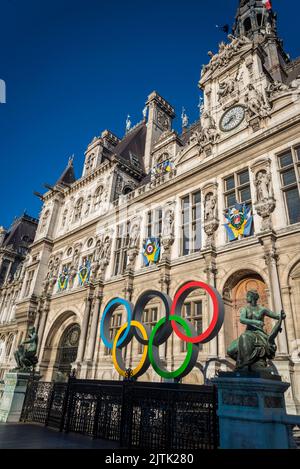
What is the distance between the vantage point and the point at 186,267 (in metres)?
17.5

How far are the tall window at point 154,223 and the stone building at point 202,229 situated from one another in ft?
0.27

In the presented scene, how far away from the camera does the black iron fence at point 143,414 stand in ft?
22.1

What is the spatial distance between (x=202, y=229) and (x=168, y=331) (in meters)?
7.05

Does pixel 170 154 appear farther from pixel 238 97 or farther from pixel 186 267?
pixel 186 267

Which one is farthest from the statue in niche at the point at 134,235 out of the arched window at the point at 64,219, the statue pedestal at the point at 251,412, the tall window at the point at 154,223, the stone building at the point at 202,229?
the statue pedestal at the point at 251,412

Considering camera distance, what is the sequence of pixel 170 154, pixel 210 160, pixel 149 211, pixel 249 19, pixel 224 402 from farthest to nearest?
pixel 249 19
pixel 170 154
pixel 149 211
pixel 210 160
pixel 224 402

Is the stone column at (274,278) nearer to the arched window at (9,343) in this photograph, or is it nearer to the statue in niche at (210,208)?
the statue in niche at (210,208)

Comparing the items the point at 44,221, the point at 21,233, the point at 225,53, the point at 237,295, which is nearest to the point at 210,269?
the point at 237,295

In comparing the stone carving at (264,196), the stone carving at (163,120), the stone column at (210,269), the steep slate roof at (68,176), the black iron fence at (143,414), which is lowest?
the black iron fence at (143,414)

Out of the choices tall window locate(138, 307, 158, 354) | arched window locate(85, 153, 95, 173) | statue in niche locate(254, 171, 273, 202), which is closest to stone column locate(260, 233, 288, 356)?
statue in niche locate(254, 171, 273, 202)

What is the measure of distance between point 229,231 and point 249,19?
94.1ft

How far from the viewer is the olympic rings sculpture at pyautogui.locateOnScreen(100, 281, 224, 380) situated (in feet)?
37.6

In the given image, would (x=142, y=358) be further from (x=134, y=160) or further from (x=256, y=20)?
(x=256, y=20)
